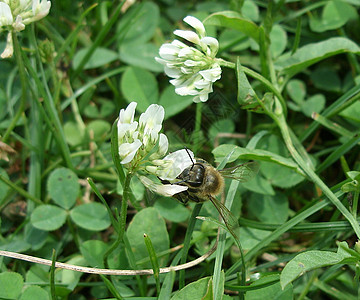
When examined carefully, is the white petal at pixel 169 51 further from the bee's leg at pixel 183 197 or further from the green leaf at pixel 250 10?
the green leaf at pixel 250 10

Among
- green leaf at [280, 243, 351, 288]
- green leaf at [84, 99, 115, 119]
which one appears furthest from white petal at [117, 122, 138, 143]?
green leaf at [84, 99, 115, 119]

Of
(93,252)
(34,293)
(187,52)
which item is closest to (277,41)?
(187,52)

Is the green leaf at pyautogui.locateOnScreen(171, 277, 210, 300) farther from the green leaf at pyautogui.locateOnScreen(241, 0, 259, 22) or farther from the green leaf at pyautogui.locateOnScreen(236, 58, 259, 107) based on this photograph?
the green leaf at pyautogui.locateOnScreen(241, 0, 259, 22)

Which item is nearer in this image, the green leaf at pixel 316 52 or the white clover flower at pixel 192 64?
the white clover flower at pixel 192 64

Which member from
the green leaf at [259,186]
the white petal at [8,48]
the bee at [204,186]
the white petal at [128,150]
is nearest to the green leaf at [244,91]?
the bee at [204,186]

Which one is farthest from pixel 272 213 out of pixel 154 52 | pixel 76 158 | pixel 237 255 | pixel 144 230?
pixel 154 52
